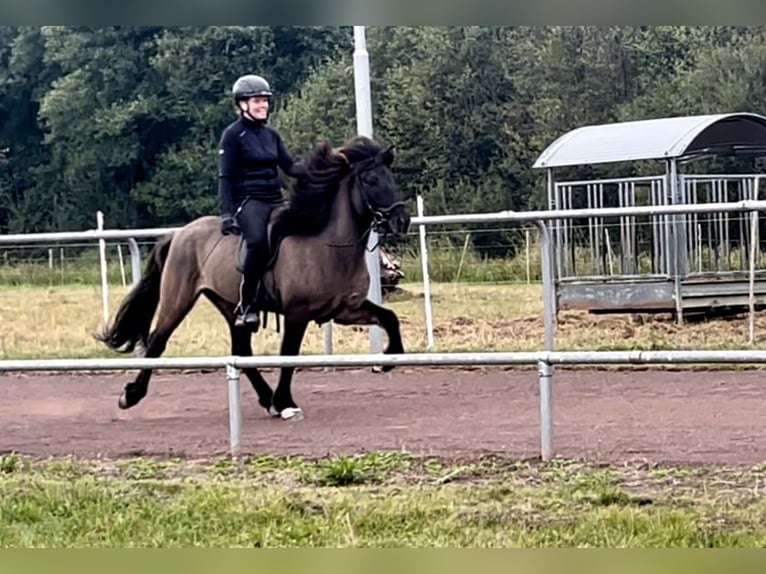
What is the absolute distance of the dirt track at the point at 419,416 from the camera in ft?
23.1

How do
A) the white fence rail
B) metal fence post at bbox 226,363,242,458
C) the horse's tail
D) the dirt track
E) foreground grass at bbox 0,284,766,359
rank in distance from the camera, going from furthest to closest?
foreground grass at bbox 0,284,766,359 < the horse's tail < the dirt track < metal fence post at bbox 226,363,242,458 < the white fence rail

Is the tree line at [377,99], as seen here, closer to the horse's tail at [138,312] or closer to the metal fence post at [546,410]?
the horse's tail at [138,312]

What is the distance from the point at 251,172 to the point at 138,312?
5.64 ft

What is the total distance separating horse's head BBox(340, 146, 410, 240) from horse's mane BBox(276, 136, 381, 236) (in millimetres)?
43

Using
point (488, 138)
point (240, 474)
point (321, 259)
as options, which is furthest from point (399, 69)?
point (240, 474)

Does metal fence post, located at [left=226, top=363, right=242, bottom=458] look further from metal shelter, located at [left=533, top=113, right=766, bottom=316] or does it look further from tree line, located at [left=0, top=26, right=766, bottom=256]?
tree line, located at [left=0, top=26, right=766, bottom=256]

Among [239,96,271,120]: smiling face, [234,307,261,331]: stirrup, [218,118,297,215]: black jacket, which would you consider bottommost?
[234,307,261,331]: stirrup

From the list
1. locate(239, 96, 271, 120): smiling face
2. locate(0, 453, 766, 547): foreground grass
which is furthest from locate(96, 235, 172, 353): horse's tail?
locate(0, 453, 766, 547): foreground grass

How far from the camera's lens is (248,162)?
8375mm

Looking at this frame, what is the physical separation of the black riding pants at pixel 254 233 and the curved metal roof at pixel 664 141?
887 centimetres

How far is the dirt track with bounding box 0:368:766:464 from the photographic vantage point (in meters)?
7.03

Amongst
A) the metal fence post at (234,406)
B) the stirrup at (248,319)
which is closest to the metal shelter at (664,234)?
the stirrup at (248,319)

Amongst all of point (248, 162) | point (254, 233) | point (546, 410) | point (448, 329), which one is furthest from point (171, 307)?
point (448, 329)
